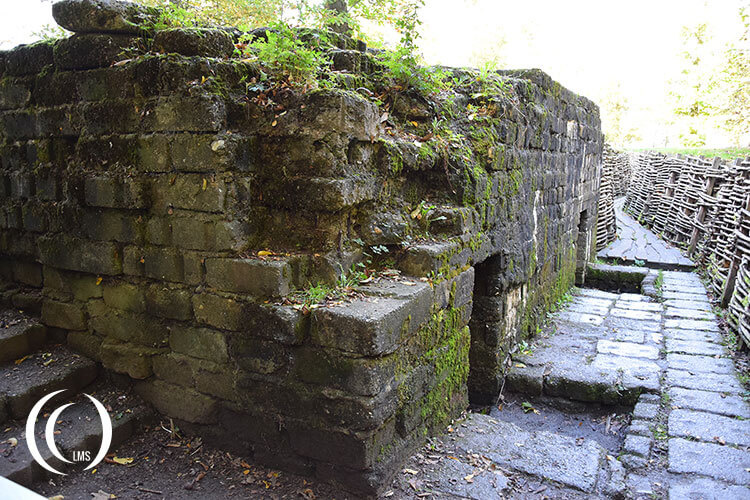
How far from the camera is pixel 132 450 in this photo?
2.98 m

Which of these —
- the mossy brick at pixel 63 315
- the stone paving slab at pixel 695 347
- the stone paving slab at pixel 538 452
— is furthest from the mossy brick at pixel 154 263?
the stone paving slab at pixel 695 347

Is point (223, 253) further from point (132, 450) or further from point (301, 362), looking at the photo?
point (132, 450)

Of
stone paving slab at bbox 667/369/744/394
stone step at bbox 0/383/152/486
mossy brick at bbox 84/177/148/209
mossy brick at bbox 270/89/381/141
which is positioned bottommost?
stone paving slab at bbox 667/369/744/394

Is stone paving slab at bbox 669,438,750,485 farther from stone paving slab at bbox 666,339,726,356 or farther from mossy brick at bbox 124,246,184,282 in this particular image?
mossy brick at bbox 124,246,184,282

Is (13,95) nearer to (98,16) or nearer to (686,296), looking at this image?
(98,16)

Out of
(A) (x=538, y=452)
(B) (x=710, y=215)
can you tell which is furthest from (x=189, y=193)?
(B) (x=710, y=215)

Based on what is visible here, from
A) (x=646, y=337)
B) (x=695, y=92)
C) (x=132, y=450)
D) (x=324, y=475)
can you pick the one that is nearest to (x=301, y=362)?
(x=324, y=475)

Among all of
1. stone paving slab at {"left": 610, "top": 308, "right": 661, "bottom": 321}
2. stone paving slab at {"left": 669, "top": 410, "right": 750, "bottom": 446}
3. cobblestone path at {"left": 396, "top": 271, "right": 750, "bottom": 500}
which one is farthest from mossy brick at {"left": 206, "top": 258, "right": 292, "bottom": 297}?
stone paving slab at {"left": 610, "top": 308, "right": 661, "bottom": 321}

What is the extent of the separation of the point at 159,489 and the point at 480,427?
2.14m

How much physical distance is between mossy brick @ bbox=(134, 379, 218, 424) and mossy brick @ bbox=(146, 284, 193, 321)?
0.46 meters

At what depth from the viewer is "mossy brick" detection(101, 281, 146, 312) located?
10.0 ft

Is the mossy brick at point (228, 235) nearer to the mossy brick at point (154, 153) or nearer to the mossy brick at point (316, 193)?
the mossy brick at point (316, 193)

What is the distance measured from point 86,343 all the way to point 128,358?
0.45 meters

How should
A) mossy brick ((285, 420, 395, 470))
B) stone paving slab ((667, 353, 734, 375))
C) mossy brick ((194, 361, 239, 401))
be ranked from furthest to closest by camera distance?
stone paving slab ((667, 353, 734, 375)) → mossy brick ((194, 361, 239, 401)) → mossy brick ((285, 420, 395, 470))
